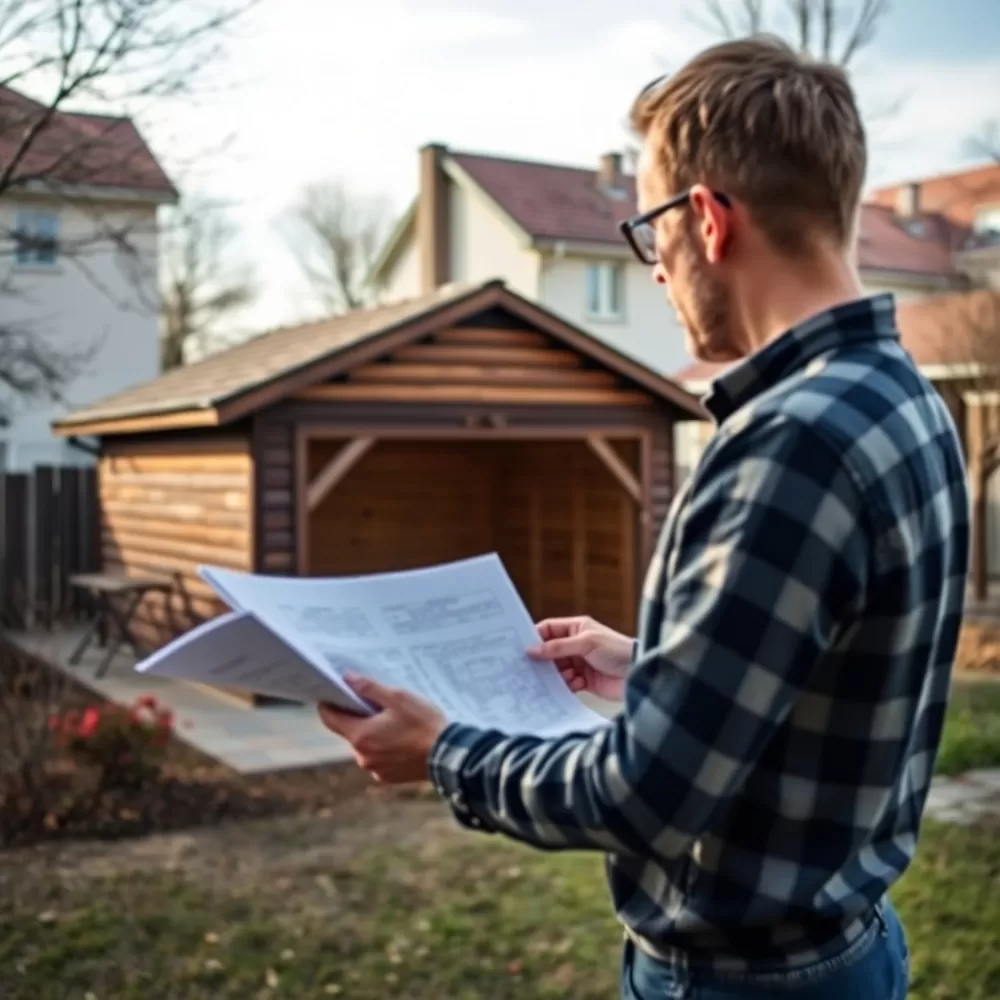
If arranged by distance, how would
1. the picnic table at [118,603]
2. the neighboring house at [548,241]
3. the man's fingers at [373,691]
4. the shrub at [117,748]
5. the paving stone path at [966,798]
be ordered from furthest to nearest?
the neighboring house at [548,241]
the picnic table at [118,603]
the shrub at [117,748]
the paving stone path at [966,798]
the man's fingers at [373,691]

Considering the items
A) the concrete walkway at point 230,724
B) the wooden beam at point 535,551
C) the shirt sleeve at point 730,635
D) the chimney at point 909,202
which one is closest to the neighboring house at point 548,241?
the chimney at point 909,202

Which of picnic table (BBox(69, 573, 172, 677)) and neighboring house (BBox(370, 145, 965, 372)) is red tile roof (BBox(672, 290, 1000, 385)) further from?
neighboring house (BBox(370, 145, 965, 372))

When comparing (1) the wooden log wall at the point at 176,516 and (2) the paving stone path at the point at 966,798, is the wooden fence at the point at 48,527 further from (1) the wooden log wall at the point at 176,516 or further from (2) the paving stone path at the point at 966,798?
(2) the paving stone path at the point at 966,798

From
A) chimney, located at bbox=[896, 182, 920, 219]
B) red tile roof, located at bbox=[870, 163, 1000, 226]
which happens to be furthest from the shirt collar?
chimney, located at bbox=[896, 182, 920, 219]

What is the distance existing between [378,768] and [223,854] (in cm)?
464

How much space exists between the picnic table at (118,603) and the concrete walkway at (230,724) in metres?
0.19

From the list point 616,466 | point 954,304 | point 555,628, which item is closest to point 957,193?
point 954,304

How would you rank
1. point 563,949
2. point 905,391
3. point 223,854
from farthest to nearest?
1. point 223,854
2. point 563,949
3. point 905,391

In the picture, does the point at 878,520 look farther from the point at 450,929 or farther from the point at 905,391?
the point at 450,929

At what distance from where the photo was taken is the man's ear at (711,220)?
1.46 meters

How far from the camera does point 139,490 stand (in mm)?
13523

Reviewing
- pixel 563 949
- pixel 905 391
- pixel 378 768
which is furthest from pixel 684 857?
pixel 563 949

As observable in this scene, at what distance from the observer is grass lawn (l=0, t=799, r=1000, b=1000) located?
4398mm

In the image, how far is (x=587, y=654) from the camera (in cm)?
199
